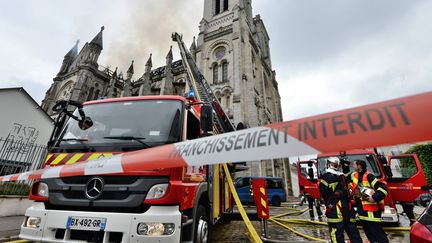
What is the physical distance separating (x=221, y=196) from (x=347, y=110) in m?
3.85

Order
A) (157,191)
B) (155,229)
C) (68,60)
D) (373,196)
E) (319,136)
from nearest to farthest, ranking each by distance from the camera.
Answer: (319,136)
(155,229)
(157,191)
(373,196)
(68,60)

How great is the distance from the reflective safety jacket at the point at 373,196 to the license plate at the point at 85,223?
159 inches

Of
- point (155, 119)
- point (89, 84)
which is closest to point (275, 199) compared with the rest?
point (155, 119)

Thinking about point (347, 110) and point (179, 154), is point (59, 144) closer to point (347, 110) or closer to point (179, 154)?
point (179, 154)

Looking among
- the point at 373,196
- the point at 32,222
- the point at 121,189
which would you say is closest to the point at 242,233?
the point at 373,196

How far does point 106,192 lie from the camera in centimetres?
224

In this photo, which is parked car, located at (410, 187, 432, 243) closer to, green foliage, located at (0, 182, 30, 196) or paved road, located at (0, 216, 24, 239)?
paved road, located at (0, 216, 24, 239)

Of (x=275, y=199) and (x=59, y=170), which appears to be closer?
(x=59, y=170)

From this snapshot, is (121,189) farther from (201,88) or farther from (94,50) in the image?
(94,50)

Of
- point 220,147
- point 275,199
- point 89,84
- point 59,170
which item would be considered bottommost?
point 275,199

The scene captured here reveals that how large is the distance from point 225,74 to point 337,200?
19.5 meters

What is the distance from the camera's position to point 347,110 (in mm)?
1400

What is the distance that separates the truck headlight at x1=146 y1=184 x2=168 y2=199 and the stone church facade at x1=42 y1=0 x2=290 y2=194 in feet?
49.9

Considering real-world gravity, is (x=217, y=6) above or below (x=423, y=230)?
above
